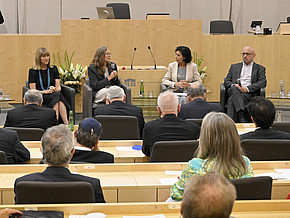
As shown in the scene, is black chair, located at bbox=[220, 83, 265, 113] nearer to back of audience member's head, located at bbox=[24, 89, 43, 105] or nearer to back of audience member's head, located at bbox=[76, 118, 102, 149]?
back of audience member's head, located at bbox=[24, 89, 43, 105]

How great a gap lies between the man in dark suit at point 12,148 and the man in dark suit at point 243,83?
168 inches

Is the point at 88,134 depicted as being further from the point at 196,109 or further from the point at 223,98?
the point at 223,98

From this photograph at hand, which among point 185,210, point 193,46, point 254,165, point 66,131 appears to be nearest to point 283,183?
point 254,165

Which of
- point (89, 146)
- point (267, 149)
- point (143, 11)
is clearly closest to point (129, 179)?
point (89, 146)

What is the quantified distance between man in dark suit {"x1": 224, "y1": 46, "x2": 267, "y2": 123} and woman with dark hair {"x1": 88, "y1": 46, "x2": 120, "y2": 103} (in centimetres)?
179

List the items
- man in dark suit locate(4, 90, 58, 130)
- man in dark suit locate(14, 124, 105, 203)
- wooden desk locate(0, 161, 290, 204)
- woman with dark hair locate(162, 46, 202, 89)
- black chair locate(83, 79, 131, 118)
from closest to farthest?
1. man in dark suit locate(14, 124, 105, 203)
2. wooden desk locate(0, 161, 290, 204)
3. man in dark suit locate(4, 90, 58, 130)
4. black chair locate(83, 79, 131, 118)
5. woman with dark hair locate(162, 46, 202, 89)

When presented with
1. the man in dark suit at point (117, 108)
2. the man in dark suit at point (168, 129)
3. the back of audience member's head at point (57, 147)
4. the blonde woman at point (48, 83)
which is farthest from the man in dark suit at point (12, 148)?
the blonde woman at point (48, 83)

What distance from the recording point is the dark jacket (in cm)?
438

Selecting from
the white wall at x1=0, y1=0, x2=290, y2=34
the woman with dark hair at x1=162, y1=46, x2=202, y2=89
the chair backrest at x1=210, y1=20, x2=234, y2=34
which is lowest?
the woman with dark hair at x1=162, y1=46, x2=202, y2=89

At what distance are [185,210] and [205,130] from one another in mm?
1287

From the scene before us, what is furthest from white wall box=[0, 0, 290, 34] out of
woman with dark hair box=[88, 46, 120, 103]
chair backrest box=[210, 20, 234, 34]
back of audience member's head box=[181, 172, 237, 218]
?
back of audience member's head box=[181, 172, 237, 218]

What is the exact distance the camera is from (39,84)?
307 inches

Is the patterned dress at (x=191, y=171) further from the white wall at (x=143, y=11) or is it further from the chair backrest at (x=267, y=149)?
the white wall at (x=143, y=11)

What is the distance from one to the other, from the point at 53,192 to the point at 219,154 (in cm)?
96
